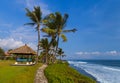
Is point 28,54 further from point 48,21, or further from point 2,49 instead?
point 2,49

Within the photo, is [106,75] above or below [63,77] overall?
below

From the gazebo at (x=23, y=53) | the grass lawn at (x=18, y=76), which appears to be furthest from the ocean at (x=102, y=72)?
the grass lawn at (x=18, y=76)

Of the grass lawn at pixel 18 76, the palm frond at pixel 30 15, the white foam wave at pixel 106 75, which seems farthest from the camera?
the palm frond at pixel 30 15

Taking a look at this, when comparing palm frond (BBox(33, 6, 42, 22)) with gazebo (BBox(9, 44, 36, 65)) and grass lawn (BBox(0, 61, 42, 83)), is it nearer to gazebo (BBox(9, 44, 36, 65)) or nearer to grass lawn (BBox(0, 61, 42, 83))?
gazebo (BBox(9, 44, 36, 65))

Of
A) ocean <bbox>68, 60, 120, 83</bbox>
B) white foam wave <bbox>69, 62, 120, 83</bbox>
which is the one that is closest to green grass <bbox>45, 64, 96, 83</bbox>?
ocean <bbox>68, 60, 120, 83</bbox>

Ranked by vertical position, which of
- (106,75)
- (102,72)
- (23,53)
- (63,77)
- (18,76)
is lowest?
(106,75)

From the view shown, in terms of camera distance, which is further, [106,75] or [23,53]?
[106,75]

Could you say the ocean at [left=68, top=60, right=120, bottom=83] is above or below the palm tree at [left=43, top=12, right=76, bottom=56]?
below

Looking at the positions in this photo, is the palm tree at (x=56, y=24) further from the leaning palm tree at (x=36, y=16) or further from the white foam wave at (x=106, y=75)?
the white foam wave at (x=106, y=75)

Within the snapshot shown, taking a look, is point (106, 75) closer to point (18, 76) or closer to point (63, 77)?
point (63, 77)

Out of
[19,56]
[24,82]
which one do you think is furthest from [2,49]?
[24,82]

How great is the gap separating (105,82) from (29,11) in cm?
1465

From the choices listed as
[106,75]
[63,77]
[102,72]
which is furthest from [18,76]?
[102,72]

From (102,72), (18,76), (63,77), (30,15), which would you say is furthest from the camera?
(102,72)
